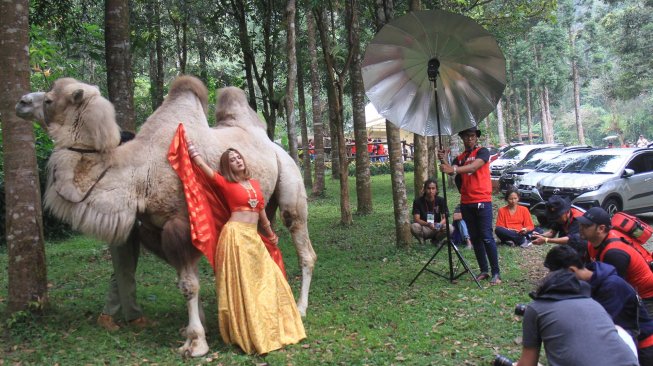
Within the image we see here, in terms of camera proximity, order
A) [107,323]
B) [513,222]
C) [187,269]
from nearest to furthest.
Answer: [187,269], [107,323], [513,222]

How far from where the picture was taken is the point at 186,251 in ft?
17.1

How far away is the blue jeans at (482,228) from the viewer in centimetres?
709

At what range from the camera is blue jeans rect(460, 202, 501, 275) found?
279 inches

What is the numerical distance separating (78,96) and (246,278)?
2.26 m

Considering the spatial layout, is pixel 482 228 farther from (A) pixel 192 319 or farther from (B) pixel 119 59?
(B) pixel 119 59

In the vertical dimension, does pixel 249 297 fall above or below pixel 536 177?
below

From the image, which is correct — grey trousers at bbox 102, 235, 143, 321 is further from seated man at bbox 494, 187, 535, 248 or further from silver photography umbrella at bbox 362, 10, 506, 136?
seated man at bbox 494, 187, 535, 248

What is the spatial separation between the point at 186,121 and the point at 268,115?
6751mm

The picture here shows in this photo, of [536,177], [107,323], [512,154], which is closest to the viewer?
[107,323]

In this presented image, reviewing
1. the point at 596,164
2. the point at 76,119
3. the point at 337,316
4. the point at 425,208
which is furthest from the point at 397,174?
the point at 596,164

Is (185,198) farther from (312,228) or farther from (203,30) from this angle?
(203,30)

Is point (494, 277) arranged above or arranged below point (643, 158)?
below

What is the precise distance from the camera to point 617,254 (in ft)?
13.8

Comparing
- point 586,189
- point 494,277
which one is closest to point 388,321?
point 494,277
